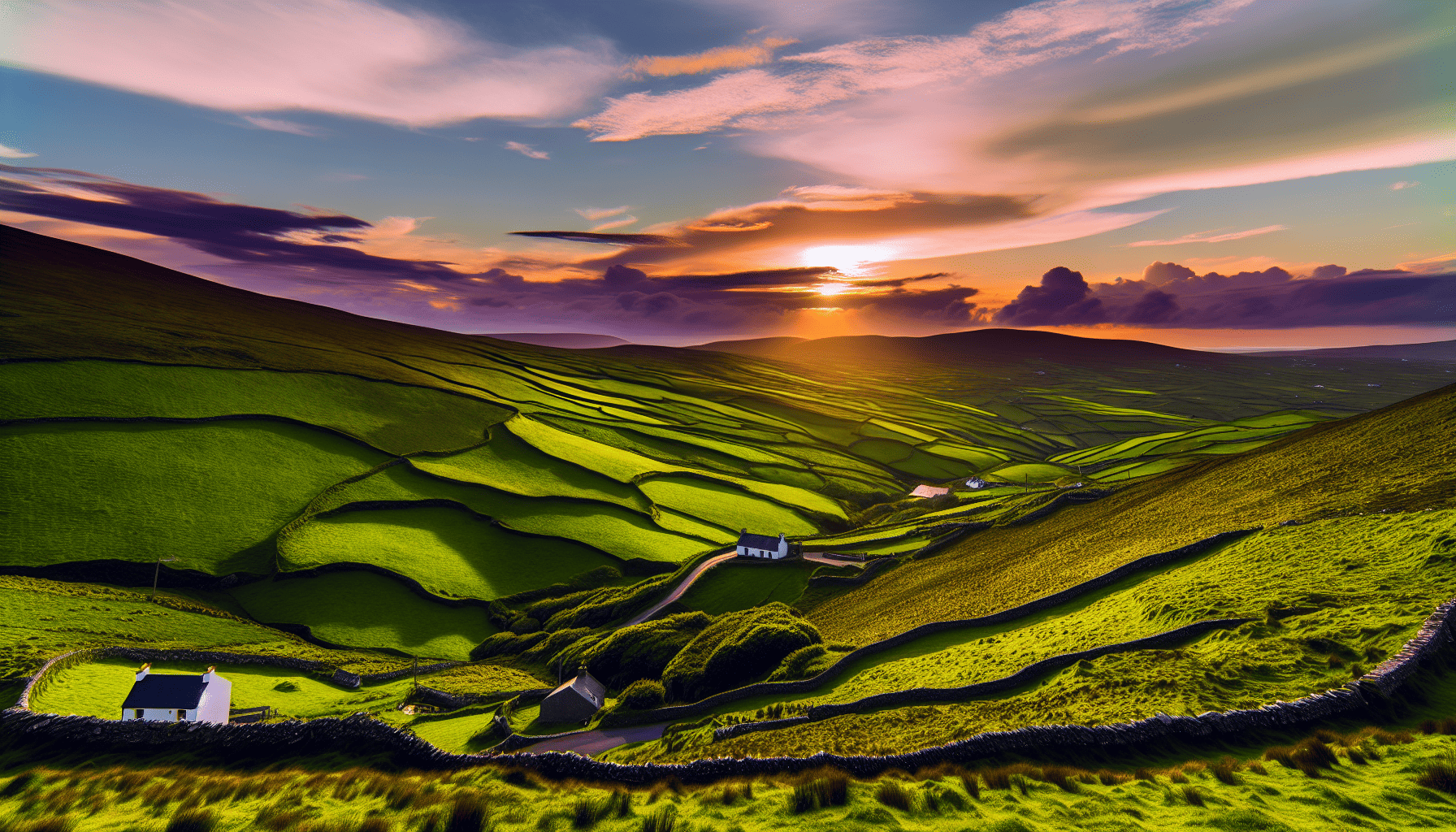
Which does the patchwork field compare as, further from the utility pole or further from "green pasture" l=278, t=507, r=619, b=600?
the utility pole

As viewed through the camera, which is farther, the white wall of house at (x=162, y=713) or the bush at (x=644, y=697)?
the bush at (x=644, y=697)

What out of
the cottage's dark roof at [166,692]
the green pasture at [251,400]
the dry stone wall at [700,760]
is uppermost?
the green pasture at [251,400]

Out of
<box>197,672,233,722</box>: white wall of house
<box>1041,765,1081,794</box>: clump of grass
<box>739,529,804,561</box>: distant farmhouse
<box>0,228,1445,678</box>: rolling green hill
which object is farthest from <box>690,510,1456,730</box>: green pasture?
<box>739,529,804,561</box>: distant farmhouse

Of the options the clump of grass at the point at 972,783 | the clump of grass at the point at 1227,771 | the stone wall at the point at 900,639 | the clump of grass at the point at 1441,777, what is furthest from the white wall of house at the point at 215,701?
the clump of grass at the point at 1441,777

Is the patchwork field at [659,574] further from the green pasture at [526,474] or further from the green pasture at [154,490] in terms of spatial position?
the green pasture at [526,474]

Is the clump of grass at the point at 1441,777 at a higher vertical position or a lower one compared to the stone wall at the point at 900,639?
higher

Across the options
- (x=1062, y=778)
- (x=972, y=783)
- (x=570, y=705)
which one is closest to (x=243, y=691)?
(x=570, y=705)
